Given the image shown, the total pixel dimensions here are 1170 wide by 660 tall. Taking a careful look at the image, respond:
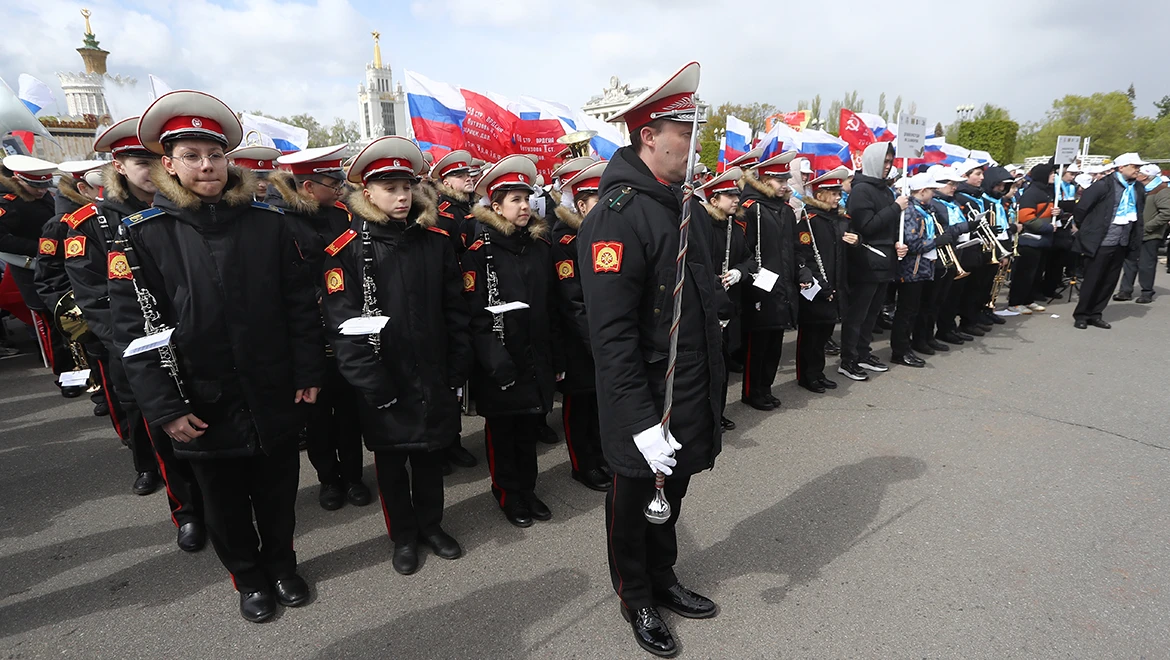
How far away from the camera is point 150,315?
2410 millimetres

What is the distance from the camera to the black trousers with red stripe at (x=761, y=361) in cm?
559

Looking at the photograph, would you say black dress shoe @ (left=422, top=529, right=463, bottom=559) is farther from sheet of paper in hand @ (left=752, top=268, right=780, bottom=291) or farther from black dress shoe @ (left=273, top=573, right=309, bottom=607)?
sheet of paper in hand @ (left=752, top=268, right=780, bottom=291)

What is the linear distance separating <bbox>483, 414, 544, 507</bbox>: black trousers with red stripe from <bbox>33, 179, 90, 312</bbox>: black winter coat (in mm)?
2905

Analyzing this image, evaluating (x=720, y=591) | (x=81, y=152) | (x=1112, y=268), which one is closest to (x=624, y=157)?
(x=720, y=591)

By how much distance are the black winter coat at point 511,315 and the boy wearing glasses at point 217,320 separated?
0.88 metres

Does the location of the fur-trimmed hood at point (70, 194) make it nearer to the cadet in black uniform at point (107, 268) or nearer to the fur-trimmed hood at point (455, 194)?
the cadet in black uniform at point (107, 268)

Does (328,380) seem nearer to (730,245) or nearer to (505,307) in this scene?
(505,307)

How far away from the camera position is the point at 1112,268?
8.34 m

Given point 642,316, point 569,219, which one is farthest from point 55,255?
point 642,316

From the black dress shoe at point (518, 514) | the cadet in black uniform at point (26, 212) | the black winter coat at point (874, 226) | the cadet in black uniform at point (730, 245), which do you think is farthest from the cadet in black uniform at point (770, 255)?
the cadet in black uniform at point (26, 212)

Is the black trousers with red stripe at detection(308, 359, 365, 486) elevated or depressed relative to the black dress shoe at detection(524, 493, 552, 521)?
elevated

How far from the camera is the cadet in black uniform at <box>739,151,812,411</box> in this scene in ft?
17.7

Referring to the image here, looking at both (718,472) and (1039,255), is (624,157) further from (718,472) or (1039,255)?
(1039,255)

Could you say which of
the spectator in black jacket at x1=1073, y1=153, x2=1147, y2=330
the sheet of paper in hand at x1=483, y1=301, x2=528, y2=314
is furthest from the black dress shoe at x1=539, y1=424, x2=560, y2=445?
the spectator in black jacket at x1=1073, y1=153, x2=1147, y2=330
